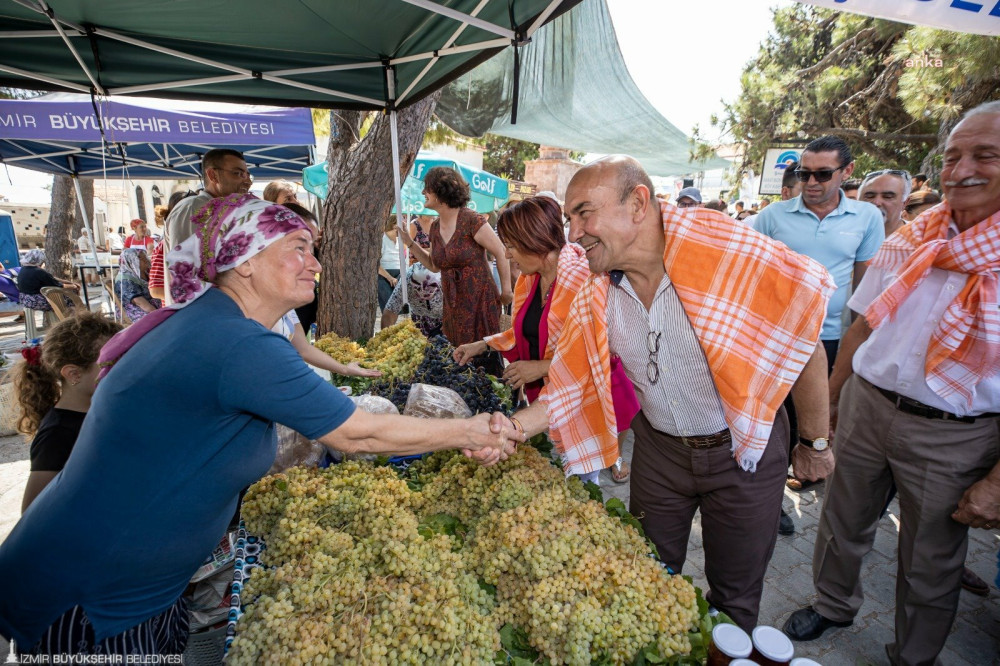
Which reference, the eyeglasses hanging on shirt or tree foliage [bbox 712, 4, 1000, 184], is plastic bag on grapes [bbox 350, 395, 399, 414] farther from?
tree foliage [bbox 712, 4, 1000, 184]

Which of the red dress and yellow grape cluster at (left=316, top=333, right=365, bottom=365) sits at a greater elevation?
the red dress

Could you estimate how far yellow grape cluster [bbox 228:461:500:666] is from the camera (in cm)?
122

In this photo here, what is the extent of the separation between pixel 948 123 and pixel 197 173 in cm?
1509

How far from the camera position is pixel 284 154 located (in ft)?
34.8

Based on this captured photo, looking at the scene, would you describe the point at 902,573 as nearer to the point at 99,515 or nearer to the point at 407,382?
the point at 407,382

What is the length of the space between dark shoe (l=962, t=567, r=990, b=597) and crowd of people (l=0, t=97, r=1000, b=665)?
3.42 ft

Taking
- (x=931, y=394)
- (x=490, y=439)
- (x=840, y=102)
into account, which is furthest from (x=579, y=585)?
(x=840, y=102)

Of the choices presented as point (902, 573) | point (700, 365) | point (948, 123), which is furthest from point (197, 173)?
point (948, 123)

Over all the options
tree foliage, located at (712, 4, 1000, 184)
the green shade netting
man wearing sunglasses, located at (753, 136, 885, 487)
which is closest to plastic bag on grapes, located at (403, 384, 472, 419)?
man wearing sunglasses, located at (753, 136, 885, 487)

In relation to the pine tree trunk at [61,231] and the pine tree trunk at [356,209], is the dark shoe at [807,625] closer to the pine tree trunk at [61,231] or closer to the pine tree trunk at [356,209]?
the pine tree trunk at [356,209]

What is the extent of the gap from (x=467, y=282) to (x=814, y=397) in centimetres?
293

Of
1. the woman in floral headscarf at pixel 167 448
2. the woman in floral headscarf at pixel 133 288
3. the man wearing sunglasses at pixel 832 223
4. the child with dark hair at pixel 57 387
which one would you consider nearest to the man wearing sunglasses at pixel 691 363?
the woman in floral headscarf at pixel 167 448

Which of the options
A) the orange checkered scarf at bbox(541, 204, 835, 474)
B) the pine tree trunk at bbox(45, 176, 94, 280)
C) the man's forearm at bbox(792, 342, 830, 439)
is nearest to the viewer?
the orange checkered scarf at bbox(541, 204, 835, 474)

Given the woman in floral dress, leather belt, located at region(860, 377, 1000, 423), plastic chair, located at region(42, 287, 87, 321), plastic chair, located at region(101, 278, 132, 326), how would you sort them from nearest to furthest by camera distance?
leather belt, located at region(860, 377, 1000, 423)
the woman in floral dress
plastic chair, located at region(101, 278, 132, 326)
plastic chair, located at region(42, 287, 87, 321)
